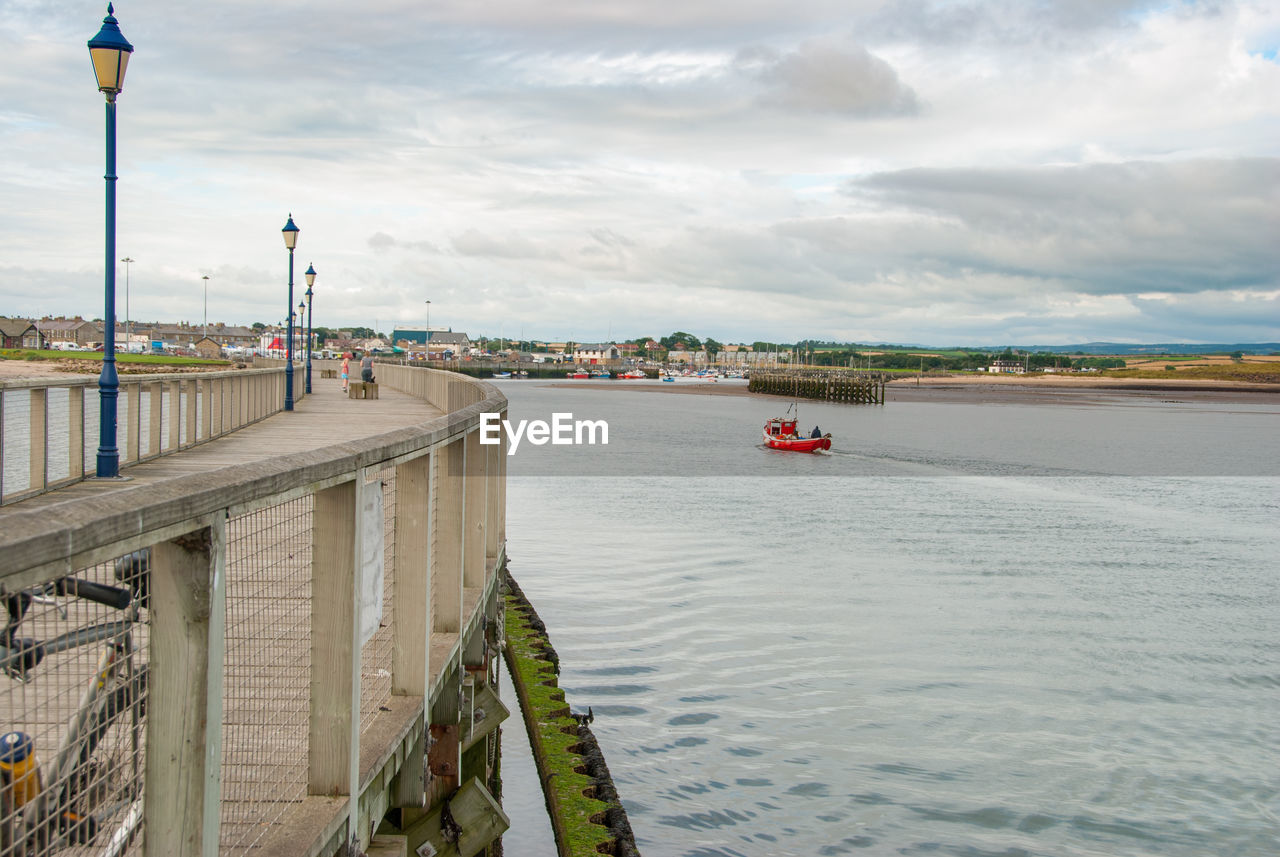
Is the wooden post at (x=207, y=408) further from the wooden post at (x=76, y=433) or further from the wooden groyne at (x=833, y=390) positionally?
the wooden groyne at (x=833, y=390)

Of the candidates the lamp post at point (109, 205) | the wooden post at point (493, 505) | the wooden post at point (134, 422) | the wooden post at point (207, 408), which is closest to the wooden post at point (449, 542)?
the wooden post at point (493, 505)


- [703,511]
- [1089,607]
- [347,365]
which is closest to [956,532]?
[703,511]

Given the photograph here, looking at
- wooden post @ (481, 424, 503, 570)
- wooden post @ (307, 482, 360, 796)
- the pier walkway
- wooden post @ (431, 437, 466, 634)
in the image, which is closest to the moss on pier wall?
the pier walkway

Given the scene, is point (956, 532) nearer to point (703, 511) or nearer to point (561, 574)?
point (703, 511)

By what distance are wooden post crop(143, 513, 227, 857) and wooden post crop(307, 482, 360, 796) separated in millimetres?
1049

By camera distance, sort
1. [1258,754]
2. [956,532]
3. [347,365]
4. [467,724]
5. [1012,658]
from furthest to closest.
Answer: [347,365]
[956,532]
[1012,658]
[1258,754]
[467,724]

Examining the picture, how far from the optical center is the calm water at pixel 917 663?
1121 centimetres

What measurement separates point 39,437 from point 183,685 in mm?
9339

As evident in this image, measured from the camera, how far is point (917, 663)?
16.3 metres

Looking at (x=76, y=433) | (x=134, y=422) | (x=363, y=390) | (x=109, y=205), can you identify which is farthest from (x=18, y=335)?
(x=76, y=433)

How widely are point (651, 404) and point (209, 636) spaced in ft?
383

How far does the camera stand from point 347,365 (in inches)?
1892

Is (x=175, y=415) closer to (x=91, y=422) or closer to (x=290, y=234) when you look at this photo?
(x=91, y=422)

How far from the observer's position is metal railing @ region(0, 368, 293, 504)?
10.8 m
